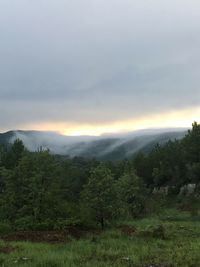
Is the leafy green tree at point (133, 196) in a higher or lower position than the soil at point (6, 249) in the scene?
lower

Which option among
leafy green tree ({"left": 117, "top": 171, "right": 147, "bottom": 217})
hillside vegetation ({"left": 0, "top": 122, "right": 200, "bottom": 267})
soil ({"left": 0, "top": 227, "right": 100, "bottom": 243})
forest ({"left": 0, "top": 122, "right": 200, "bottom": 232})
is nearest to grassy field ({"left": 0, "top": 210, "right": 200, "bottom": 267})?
hillside vegetation ({"left": 0, "top": 122, "right": 200, "bottom": 267})

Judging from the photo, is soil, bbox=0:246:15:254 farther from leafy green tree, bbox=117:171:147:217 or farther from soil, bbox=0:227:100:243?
leafy green tree, bbox=117:171:147:217

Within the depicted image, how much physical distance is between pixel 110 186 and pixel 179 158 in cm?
6543

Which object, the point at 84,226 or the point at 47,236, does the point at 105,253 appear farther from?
the point at 84,226

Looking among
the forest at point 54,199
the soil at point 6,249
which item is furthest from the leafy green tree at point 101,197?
the soil at point 6,249

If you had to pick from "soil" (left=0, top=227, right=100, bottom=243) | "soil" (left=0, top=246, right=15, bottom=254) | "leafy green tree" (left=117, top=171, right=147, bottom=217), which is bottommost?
"leafy green tree" (left=117, top=171, right=147, bottom=217)

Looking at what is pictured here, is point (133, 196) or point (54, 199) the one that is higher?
point (54, 199)

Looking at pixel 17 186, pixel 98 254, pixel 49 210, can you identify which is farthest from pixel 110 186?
pixel 98 254

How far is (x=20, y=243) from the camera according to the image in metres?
21.8

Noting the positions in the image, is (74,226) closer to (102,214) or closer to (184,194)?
(102,214)

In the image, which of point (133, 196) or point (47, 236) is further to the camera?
point (133, 196)

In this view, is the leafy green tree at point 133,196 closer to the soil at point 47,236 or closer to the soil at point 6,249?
the soil at point 47,236

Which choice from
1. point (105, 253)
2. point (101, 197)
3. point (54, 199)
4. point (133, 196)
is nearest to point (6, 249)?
point (105, 253)

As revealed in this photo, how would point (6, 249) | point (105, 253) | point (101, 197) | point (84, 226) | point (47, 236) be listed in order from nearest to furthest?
1. point (105, 253)
2. point (6, 249)
3. point (47, 236)
4. point (84, 226)
5. point (101, 197)
